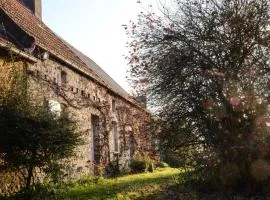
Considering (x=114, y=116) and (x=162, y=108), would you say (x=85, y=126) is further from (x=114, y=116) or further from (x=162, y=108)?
(x=162, y=108)

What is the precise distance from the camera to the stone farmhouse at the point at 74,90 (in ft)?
45.7

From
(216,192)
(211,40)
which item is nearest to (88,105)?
(211,40)

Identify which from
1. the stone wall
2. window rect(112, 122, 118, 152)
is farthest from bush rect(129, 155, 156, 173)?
window rect(112, 122, 118, 152)

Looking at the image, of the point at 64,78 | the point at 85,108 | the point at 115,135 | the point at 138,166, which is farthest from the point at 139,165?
the point at 64,78

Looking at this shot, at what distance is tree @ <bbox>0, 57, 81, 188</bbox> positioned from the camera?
36.1 feet

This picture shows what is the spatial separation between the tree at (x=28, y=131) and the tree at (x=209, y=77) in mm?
2689

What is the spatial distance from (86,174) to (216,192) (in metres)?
8.39

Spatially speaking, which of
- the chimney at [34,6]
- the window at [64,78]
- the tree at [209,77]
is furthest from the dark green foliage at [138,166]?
the tree at [209,77]

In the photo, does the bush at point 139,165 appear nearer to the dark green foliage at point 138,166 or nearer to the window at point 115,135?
the dark green foliage at point 138,166

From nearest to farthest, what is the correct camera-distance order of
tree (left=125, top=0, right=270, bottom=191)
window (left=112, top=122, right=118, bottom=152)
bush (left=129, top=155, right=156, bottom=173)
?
tree (left=125, top=0, right=270, bottom=191), bush (left=129, top=155, right=156, bottom=173), window (left=112, top=122, right=118, bottom=152)

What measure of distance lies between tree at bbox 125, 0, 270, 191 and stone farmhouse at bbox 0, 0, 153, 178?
1.48 meters

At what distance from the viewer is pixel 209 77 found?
11.7 meters

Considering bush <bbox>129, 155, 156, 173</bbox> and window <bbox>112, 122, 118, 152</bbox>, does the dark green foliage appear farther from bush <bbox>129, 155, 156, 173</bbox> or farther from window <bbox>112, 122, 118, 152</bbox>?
window <bbox>112, 122, 118, 152</bbox>

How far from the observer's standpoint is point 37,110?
11.5 metres
